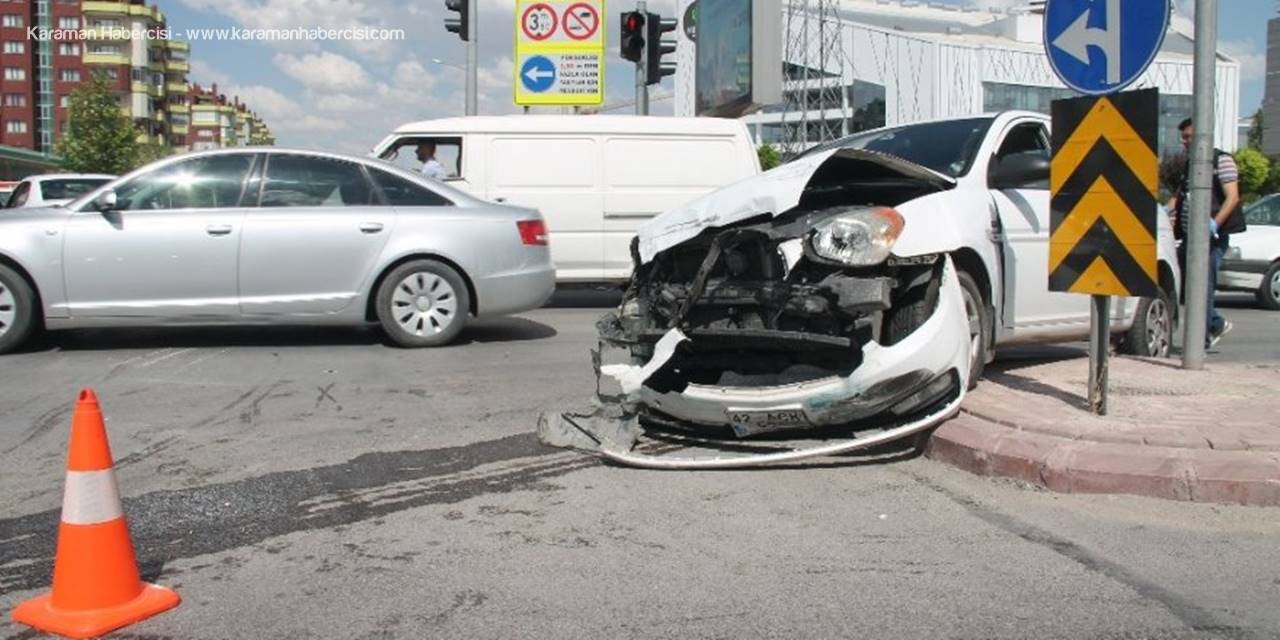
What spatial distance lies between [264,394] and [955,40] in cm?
8603

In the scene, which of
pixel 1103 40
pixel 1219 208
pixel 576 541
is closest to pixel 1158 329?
pixel 1219 208

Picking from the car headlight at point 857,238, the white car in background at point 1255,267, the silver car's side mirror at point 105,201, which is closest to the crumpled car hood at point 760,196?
the car headlight at point 857,238

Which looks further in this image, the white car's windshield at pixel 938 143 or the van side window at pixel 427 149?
the van side window at pixel 427 149

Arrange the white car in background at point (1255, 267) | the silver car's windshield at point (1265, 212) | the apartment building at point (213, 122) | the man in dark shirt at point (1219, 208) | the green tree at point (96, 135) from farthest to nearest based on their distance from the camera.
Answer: the apartment building at point (213, 122) < the green tree at point (96, 135) < the silver car's windshield at point (1265, 212) < the white car in background at point (1255, 267) < the man in dark shirt at point (1219, 208)

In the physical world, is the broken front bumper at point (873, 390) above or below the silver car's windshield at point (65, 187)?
below

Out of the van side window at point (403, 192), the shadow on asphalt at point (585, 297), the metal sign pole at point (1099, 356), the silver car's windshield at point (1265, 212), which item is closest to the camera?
the metal sign pole at point (1099, 356)

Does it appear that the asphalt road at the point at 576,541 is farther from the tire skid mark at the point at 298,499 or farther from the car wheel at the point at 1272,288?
the car wheel at the point at 1272,288

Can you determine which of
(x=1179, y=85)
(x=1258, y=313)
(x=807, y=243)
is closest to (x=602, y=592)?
(x=807, y=243)

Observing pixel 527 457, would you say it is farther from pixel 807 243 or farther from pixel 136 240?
pixel 136 240

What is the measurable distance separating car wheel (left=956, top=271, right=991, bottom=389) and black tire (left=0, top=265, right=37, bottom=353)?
6971 millimetres

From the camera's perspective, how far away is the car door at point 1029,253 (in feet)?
20.1

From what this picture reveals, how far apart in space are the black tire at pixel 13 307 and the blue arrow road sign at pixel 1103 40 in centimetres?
753

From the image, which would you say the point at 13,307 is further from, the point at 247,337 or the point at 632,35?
the point at 632,35

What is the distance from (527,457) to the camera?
5.11m
